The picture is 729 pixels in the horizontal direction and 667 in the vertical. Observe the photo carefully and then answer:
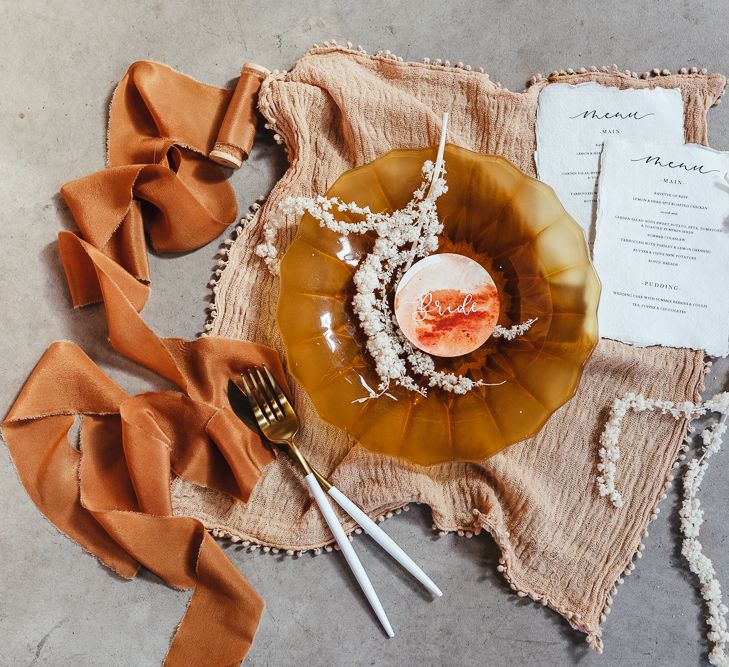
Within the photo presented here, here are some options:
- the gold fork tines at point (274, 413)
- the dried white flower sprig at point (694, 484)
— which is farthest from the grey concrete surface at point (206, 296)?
the gold fork tines at point (274, 413)

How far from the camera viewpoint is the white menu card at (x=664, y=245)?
32.2 inches

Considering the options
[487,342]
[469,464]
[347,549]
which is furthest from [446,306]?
[347,549]

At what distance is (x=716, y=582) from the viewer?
80 centimetres

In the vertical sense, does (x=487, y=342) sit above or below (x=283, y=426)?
above

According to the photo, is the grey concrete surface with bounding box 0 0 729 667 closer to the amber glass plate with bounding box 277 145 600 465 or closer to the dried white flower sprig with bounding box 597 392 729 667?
the dried white flower sprig with bounding box 597 392 729 667

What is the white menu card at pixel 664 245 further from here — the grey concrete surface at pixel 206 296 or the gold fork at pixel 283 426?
the gold fork at pixel 283 426

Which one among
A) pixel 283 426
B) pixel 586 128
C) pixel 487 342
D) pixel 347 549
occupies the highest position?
pixel 586 128

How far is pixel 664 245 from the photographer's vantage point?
0.82 meters

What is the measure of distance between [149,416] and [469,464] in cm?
43

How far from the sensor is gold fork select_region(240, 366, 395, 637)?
2.54ft

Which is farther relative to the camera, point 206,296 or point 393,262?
point 206,296

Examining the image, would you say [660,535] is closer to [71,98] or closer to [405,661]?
[405,661]

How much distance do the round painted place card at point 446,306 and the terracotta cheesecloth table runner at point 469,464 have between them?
0.58 feet

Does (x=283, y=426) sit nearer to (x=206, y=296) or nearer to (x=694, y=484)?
(x=206, y=296)
